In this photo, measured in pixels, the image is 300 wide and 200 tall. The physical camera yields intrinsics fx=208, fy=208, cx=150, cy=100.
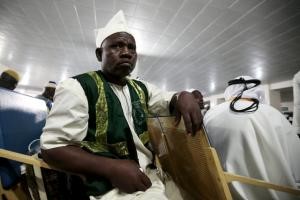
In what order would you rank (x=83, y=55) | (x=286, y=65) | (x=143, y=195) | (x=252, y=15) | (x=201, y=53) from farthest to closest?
(x=286, y=65)
(x=83, y=55)
(x=201, y=53)
(x=252, y=15)
(x=143, y=195)

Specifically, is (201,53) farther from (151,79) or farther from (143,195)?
(143,195)

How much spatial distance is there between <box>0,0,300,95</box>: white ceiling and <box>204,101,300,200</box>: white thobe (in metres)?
2.71

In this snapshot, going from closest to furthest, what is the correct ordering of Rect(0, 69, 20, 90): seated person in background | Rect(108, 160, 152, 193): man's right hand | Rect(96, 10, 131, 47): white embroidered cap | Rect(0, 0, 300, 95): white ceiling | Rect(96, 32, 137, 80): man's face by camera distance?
Rect(108, 160, 152, 193): man's right hand → Rect(96, 32, 137, 80): man's face → Rect(96, 10, 131, 47): white embroidered cap → Rect(0, 69, 20, 90): seated person in background → Rect(0, 0, 300, 95): white ceiling

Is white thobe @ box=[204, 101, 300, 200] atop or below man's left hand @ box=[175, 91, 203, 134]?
below

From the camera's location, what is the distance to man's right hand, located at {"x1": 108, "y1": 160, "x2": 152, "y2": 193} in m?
0.87

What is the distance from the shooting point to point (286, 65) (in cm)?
747

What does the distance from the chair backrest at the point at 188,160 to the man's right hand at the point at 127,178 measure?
29 cm

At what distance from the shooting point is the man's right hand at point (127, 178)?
868 mm

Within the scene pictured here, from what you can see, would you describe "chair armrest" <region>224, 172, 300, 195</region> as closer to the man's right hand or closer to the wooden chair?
the wooden chair

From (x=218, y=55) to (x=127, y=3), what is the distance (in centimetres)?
354

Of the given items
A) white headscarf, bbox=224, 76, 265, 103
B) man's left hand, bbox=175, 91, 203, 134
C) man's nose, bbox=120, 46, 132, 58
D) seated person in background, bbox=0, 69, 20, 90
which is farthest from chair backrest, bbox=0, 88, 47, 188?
seated person in background, bbox=0, 69, 20, 90

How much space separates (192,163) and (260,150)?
55 cm

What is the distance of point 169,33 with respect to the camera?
15.3 ft

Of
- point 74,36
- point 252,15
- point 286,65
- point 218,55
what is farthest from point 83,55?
point 286,65
